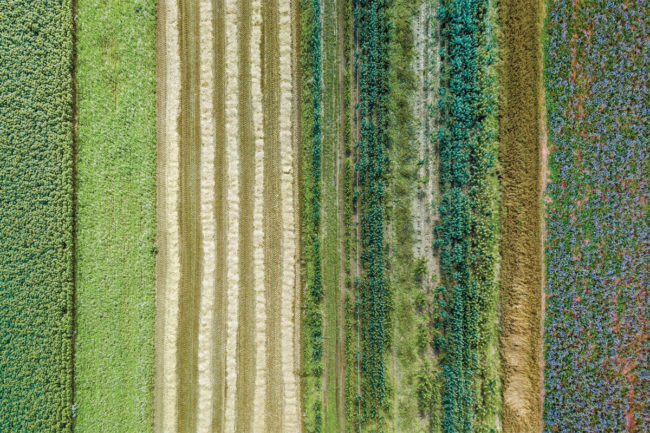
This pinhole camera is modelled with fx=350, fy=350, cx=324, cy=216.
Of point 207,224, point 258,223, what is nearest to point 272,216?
point 258,223

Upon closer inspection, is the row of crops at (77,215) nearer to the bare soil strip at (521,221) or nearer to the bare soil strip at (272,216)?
the bare soil strip at (272,216)

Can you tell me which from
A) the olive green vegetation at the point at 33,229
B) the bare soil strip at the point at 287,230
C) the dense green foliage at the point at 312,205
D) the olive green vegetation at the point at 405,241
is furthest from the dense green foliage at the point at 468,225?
the olive green vegetation at the point at 33,229

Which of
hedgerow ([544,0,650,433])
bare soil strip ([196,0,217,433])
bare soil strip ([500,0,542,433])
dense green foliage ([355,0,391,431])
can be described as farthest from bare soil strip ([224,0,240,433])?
hedgerow ([544,0,650,433])

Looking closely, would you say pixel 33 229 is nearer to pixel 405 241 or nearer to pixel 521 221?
pixel 405 241

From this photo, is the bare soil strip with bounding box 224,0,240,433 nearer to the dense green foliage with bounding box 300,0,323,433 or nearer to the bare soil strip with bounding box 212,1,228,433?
the bare soil strip with bounding box 212,1,228,433

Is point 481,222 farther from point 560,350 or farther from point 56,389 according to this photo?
point 56,389

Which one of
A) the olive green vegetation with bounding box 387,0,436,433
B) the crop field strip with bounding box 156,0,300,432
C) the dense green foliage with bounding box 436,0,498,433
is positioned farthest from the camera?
the crop field strip with bounding box 156,0,300,432
